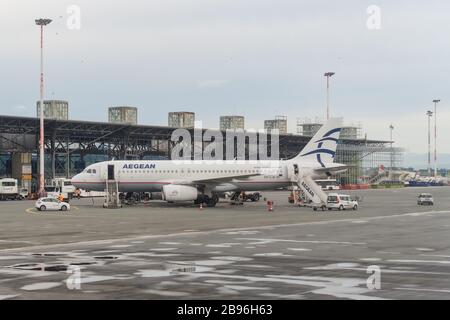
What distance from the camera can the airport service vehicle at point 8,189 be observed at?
84125 millimetres

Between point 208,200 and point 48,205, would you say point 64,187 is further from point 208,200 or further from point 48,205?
point 48,205

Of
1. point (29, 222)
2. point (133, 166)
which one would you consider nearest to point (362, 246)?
point (29, 222)

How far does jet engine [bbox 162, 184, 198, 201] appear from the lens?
6041cm

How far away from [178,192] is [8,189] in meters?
34.3

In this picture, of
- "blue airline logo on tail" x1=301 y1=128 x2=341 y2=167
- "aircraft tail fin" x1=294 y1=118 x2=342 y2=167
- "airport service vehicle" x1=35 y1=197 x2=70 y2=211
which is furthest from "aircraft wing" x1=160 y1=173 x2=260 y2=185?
"airport service vehicle" x1=35 y1=197 x2=70 y2=211

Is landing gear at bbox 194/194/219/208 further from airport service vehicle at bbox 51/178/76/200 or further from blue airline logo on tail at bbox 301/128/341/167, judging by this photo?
airport service vehicle at bbox 51/178/76/200

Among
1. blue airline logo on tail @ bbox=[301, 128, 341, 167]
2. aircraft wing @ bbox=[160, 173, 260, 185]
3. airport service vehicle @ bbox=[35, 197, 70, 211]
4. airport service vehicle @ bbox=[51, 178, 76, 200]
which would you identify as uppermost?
blue airline logo on tail @ bbox=[301, 128, 341, 167]

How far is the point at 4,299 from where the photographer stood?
46.4 ft

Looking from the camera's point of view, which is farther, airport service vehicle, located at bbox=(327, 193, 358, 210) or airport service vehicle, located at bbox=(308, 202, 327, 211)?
airport service vehicle, located at bbox=(327, 193, 358, 210)

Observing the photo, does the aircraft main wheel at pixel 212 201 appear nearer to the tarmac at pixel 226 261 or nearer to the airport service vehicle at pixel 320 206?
the airport service vehicle at pixel 320 206

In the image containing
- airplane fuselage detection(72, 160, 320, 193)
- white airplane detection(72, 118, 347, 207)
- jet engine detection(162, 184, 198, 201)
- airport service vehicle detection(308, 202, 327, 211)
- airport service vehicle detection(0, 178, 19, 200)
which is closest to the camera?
airport service vehicle detection(308, 202, 327, 211)

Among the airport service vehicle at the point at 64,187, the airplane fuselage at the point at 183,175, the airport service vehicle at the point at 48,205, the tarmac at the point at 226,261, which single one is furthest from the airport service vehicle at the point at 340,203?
the airport service vehicle at the point at 64,187

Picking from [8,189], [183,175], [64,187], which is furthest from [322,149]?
[8,189]
